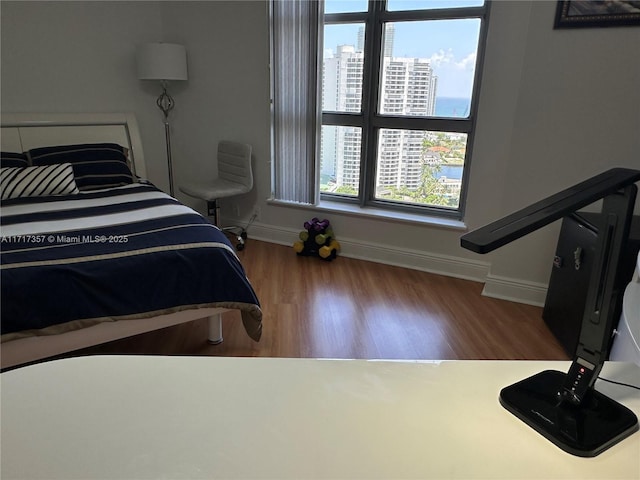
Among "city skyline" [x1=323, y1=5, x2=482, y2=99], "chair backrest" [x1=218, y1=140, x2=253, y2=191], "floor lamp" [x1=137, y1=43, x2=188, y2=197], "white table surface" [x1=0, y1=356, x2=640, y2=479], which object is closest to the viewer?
"white table surface" [x1=0, y1=356, x2=640, y2=479]

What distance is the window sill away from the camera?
3461mm

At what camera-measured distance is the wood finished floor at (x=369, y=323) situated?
2457mm

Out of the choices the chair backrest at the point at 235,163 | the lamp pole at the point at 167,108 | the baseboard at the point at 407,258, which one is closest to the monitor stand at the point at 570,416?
the baseboard at the point at 407,258

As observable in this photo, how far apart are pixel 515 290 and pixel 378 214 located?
1.20 m

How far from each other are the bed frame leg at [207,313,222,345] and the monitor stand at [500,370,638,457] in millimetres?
1917

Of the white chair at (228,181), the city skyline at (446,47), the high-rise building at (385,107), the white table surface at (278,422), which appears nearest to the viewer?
the white table surface at (278,422)

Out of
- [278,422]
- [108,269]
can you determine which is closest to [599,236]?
[278,422]

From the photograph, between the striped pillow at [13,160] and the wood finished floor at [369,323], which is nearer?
the wood finished floor at [369,323]

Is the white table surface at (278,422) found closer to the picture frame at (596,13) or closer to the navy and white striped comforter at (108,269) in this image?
the navy and white striped comforter at (108,269)

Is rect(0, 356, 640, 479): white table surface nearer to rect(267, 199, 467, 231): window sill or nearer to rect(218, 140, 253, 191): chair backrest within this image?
rect(267, 199, 467, 231): window sill

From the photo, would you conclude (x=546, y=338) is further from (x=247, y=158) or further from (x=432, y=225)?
(x=247, y=158)

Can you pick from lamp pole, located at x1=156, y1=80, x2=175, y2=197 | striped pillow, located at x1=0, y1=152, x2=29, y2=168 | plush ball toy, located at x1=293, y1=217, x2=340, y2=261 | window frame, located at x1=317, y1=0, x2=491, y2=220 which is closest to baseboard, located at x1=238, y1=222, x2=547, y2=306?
plush ball toy, located at x1=293, y1=217, x2=340, y2=261

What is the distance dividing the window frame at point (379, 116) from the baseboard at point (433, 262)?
0.37m

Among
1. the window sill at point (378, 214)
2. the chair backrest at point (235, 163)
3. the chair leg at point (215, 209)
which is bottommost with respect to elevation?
the chair leg at point (215, 209)
